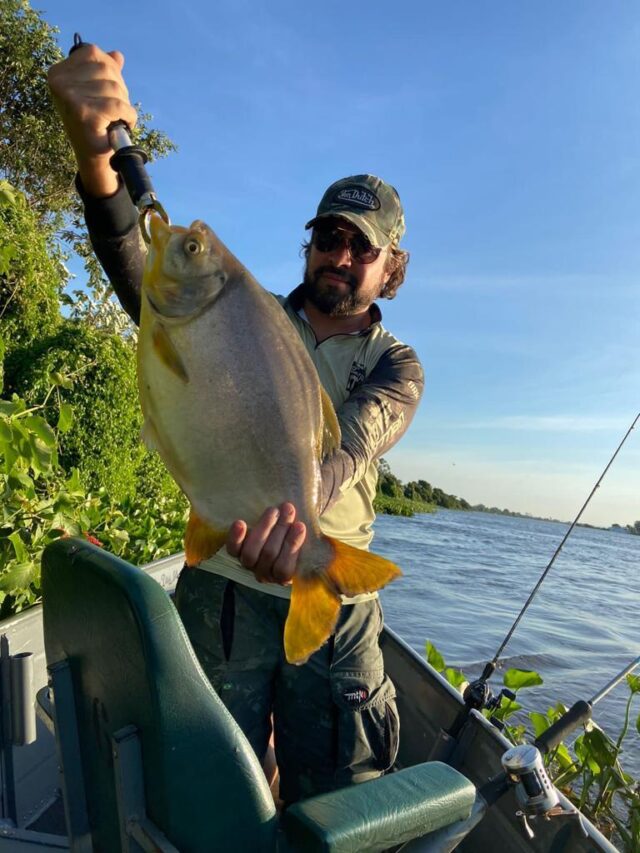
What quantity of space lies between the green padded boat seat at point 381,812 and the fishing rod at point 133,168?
1.34m

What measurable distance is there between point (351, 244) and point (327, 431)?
1.18 metres

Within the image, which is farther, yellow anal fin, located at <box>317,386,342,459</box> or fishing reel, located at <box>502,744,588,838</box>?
fishing reel, located at <box>502,744,588,838</box>

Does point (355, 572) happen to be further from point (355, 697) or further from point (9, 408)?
point (9, 408)

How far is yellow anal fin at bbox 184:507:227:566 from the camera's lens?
170 centimetres

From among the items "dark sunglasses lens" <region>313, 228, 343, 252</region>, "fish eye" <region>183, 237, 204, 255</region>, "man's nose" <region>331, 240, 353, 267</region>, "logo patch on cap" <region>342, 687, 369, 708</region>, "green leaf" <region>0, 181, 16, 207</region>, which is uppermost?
"green leaf" <region>0, 181, 16, 207</region>

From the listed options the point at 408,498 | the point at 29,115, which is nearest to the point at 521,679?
the point at 29,115

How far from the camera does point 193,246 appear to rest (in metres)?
1.62

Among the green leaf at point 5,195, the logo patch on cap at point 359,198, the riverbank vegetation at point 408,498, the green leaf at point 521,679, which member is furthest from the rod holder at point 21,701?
the riverbank vegetation at point 408,498

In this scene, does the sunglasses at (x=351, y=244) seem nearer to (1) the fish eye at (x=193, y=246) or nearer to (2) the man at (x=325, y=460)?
(2) the man at (x=325, y=460)

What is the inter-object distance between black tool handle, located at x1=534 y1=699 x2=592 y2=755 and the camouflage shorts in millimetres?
646

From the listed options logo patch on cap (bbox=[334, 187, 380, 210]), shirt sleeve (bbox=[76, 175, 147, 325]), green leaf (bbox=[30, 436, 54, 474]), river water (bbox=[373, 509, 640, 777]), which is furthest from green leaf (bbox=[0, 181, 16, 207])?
river water (bbox=[373, 509, 640, 777])

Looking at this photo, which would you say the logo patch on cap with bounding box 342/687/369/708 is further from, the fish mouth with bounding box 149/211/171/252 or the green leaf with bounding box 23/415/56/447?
the green leaf with bounding box 23/415/56/447

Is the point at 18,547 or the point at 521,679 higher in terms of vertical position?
the point at 18,547

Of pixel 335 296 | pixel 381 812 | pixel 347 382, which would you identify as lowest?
pixel 381 812
